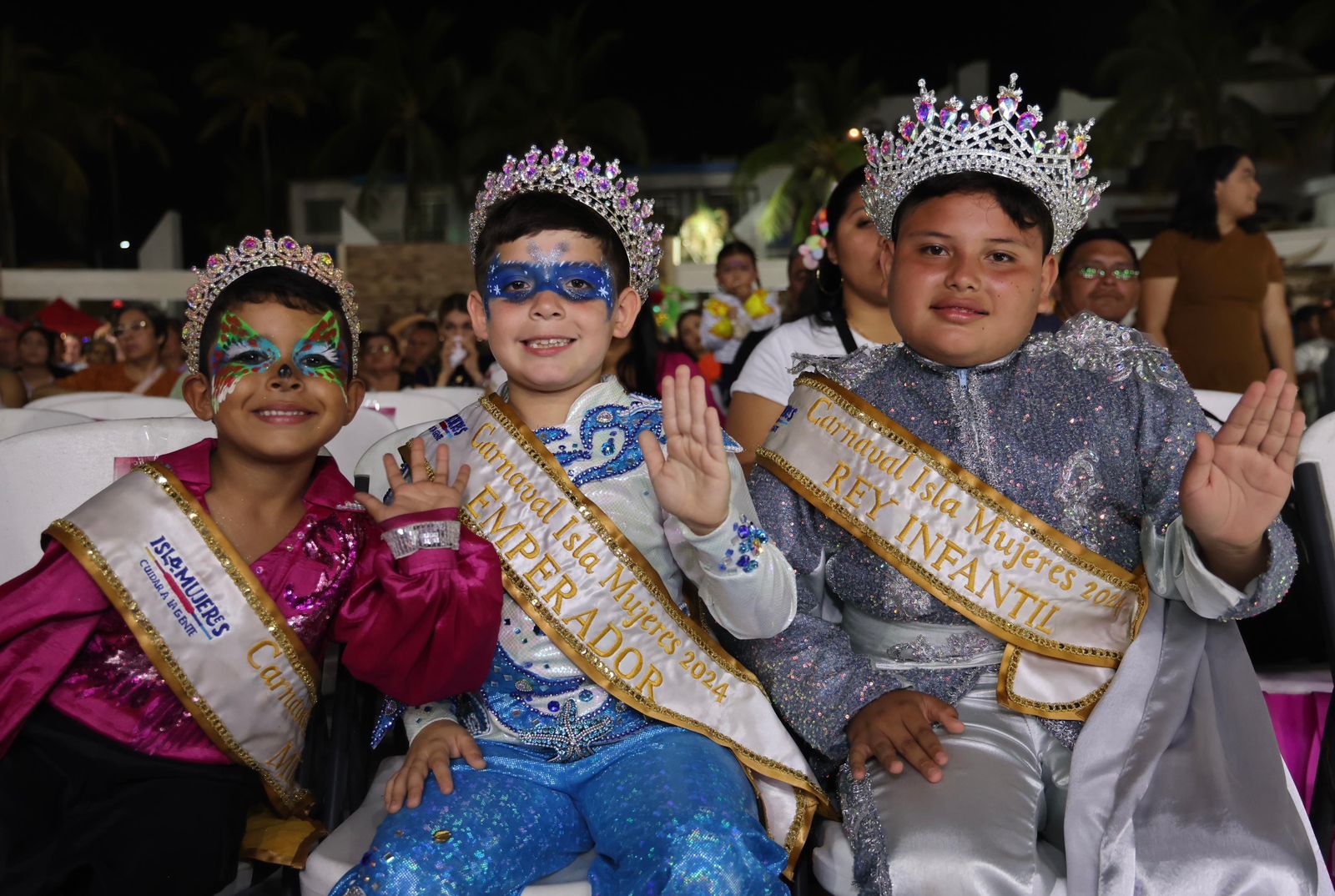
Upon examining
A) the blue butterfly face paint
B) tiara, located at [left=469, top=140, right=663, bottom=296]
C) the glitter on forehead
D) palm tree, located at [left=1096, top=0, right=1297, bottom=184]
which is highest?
palm tree, located at [left=1096, top=0, right=1297, bottom=184]

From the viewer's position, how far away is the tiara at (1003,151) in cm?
209

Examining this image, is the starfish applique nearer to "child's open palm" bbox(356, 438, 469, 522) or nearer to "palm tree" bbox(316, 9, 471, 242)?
"child's open palm" bbox(356, 438, 469, 522)

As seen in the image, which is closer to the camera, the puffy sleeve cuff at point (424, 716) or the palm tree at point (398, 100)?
the puffy sleeve cuff at point (424, 716)

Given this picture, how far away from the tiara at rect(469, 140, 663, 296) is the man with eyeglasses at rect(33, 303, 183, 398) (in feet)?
13.5

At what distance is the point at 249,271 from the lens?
7.48ft

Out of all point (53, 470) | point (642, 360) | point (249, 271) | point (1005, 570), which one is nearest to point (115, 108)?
point (642, 360)

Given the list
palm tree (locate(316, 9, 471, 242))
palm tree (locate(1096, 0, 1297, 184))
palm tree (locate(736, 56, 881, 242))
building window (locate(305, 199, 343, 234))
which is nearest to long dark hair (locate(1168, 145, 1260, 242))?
palm tree (locate(736, 56, 881, 242))

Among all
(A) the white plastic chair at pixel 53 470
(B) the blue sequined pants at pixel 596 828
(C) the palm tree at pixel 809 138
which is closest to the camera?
(B) the blue sequined pants at pixel 596 828

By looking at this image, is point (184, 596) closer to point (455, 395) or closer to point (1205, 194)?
point (455, 395)

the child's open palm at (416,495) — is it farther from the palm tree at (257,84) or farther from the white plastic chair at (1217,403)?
the palm tree at (257,84)

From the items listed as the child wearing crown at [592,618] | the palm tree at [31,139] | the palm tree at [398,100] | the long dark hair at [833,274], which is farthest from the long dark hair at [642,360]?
the palm tree at [31,139]

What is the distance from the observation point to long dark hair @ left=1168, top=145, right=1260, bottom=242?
14.2ft

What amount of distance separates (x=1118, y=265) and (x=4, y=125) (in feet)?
102

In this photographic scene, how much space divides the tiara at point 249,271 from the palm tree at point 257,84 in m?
31.1
